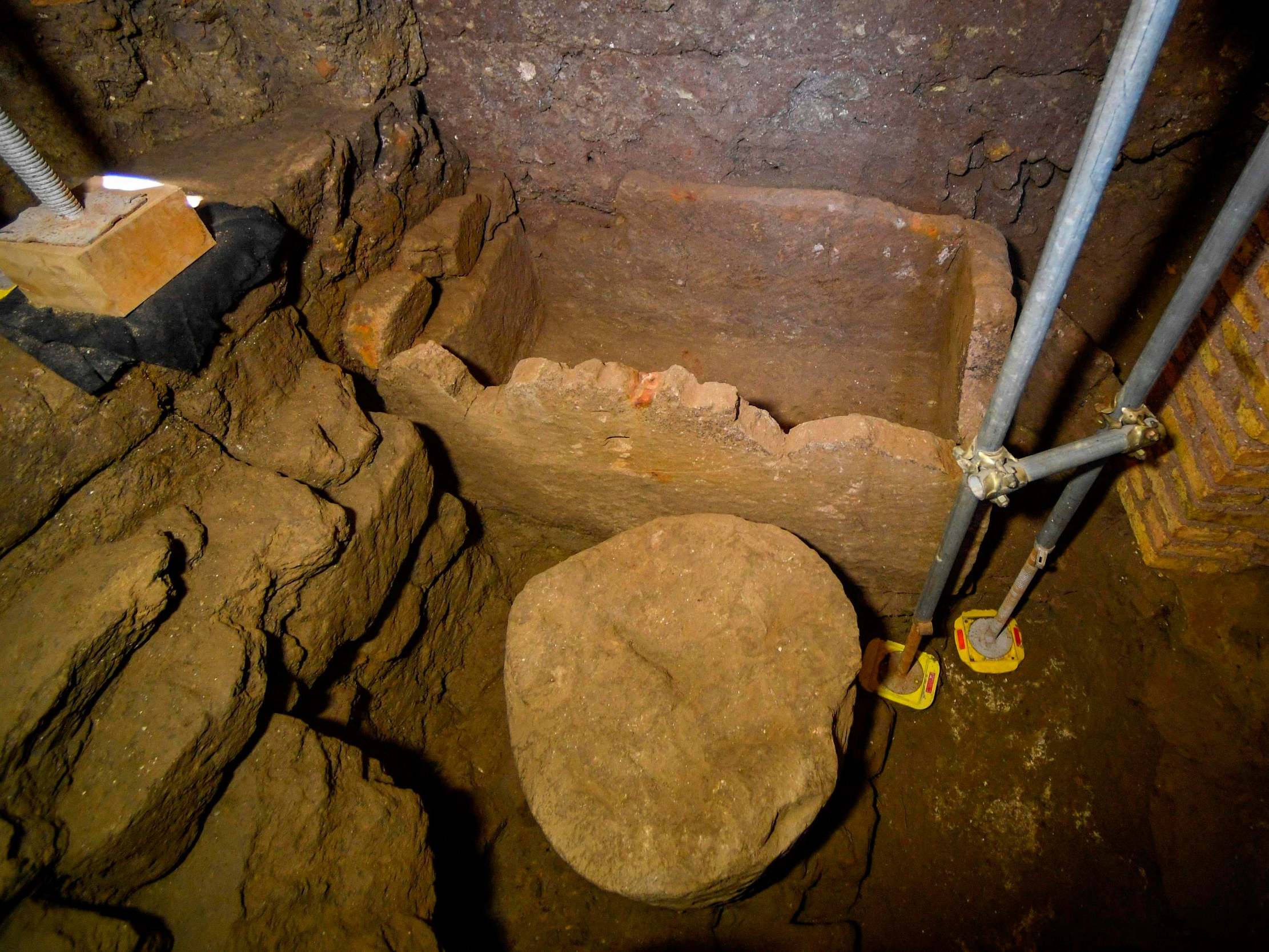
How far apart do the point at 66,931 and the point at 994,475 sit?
2.36m

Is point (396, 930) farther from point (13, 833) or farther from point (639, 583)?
point (639, 583)

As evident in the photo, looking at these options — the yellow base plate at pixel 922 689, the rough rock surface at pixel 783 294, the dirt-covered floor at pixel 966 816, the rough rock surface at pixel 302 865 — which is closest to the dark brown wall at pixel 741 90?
the rough rock surface at pixel 783 294

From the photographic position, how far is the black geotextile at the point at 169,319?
1.71 m

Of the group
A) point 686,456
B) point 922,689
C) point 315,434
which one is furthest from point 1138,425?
point 315,434

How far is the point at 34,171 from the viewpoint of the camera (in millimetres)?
1481

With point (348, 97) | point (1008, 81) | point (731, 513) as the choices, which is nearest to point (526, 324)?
point (348, 97)

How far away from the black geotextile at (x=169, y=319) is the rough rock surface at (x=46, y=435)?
0.13 ft

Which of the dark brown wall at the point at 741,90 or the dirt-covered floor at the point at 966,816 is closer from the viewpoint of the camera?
the dirt-covered floor at the point at 966,816

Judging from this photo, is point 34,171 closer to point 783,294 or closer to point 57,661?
point 57,661

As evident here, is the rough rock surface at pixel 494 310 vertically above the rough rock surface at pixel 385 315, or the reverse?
the rough rock surface at pixel 385 315

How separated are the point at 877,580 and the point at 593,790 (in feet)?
4.81

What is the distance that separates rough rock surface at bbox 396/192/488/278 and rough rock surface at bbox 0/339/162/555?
1.39 metres

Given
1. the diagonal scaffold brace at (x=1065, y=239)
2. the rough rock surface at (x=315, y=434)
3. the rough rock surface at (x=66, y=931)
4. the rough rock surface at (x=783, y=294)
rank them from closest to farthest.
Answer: the diagonal scaffold brace at (x=1065, y=239) < the rough rock surface at (x=66, y=931) < the rough rock surface at (x=315, y=434) < the rough rock surface at (x=783, y=294)

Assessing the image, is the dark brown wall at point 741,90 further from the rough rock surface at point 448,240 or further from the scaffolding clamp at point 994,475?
the scaffolding clamp at point 994,475
